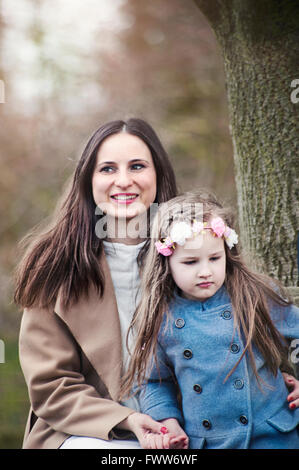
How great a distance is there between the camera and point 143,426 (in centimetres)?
181

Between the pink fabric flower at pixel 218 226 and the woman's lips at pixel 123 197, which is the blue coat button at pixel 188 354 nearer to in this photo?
the pink fabric flower at pixel 218 226

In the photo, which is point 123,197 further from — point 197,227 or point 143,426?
point 143,426

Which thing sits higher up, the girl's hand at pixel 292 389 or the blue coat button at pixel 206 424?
the girl's hand at pixel 292 389

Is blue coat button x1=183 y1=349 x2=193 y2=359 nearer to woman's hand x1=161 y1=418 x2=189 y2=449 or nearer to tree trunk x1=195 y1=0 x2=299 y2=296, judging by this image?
woman's hand x1=161 y1=418 x2=189 y2=449

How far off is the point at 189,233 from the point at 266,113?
809 mm

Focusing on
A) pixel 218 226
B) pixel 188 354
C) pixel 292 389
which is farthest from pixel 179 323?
pixel 292 389

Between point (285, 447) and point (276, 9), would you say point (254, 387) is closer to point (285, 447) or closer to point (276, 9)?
point (285, 447)

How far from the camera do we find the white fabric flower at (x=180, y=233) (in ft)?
5.88

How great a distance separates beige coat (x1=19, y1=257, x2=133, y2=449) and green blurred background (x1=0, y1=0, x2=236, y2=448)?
7.28ft

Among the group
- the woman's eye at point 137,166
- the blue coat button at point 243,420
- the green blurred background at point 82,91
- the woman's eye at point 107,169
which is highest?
the green blurred background at point 82,91

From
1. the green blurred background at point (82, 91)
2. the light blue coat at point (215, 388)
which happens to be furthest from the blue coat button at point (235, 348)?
the green blurred background at point (82, 91)

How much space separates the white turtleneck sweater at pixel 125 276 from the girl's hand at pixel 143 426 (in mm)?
333

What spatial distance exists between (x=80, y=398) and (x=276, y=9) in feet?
5.54

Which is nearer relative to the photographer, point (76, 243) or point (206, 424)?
point (206, 424)
